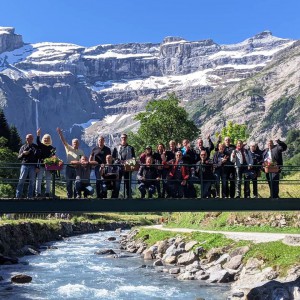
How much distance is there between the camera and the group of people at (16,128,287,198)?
1897 cm

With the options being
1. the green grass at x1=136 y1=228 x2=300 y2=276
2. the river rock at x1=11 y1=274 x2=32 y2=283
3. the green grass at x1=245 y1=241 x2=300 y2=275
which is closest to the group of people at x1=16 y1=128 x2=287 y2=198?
the green grass at x1=245 y1=241 x2=300 y2=275

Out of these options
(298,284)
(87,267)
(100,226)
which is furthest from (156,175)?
(100,226)

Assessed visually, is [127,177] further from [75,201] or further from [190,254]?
[190,254]

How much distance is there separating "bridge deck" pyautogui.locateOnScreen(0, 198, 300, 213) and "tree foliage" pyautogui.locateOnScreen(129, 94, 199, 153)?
5833 centimetres

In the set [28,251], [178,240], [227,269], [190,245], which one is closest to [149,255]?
[178,240]

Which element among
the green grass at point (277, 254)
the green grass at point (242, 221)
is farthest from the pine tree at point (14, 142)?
the green grass at point (277, 254)

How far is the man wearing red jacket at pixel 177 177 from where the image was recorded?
19.8m

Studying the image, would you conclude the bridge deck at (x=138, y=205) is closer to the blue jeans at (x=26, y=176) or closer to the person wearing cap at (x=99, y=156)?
the blue jeans at (x=26, y=176)

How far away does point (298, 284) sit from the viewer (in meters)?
20.5

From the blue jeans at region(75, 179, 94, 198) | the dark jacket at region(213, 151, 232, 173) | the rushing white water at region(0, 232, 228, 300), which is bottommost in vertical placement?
the rushing white water at region(0, 232, 228, 300)

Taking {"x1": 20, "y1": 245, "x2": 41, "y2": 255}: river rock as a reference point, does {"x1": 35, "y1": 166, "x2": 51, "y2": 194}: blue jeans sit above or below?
above

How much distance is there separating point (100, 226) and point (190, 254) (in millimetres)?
59046

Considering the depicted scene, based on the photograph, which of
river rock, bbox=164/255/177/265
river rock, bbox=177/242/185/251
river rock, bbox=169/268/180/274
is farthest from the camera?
river rock, bbox=177/242/185/251

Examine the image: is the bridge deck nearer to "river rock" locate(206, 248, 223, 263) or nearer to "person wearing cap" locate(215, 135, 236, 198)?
"person wearing cap" locate(215, 135, 236, 198)
